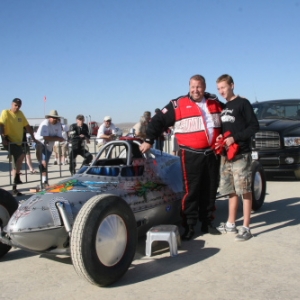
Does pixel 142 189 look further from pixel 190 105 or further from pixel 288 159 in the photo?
pixel 288 159

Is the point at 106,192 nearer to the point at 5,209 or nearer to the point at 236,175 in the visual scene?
the point at 5,209

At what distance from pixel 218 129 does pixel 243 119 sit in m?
0.32

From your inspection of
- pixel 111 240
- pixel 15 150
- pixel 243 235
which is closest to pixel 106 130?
pixel 15 150

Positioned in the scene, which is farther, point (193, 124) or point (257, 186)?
point (257, 186)

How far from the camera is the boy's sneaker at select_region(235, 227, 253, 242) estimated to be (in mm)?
5027

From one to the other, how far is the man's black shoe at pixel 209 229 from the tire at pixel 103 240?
1705 mm

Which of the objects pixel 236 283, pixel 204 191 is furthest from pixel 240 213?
pixel 236 283

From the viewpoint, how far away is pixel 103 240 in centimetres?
361

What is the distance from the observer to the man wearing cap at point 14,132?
8.57 meters

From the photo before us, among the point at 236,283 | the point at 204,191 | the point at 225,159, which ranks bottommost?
the point at 236,283

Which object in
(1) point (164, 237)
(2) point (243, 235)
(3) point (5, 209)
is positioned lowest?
(2) point (243, 235)

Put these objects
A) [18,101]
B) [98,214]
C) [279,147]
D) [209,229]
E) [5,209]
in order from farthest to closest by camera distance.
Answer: [279,147] < [18,101] < [209,229] < [5,209] < [98,214]

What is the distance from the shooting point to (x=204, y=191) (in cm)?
530

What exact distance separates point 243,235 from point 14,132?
5627mm
